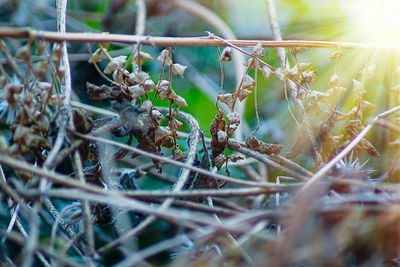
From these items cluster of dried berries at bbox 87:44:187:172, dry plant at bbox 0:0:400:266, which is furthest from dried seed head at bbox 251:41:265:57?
cluster of dried berries at bbox 87:44:187:172

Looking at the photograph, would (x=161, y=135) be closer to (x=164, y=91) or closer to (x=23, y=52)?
(x=164, y=91)

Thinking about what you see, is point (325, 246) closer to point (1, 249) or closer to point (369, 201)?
point (369, 201)

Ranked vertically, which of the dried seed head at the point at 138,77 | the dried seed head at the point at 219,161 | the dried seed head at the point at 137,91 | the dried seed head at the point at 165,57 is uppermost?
the dried seed head at the point at 165,57

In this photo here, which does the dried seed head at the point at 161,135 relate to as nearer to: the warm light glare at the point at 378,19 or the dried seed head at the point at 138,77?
the dried seed head at the point at 138,77

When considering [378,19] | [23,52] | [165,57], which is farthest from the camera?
[378,19]

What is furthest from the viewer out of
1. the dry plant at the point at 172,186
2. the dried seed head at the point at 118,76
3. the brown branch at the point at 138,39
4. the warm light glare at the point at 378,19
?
the warm light glare at the point at 378,19

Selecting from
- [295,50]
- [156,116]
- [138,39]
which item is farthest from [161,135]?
[295,50]

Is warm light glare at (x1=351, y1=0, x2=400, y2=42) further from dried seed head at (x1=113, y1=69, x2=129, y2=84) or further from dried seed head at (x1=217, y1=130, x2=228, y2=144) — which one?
dried seed head at (x1=113, y1=69, x2=129, y2=84)

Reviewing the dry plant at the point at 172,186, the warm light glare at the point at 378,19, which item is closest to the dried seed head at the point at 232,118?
the dry plant at the point at 172,186
